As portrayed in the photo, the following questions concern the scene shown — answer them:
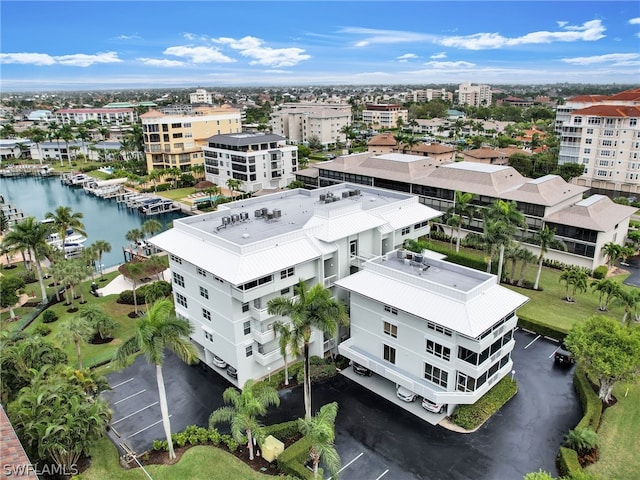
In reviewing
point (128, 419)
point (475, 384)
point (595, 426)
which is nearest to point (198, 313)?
point (128, 419)

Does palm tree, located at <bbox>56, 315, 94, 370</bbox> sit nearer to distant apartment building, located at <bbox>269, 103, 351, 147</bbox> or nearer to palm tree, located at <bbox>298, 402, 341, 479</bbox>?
palm tree, located at <bbox>298, 402, 341, 479</bbox>

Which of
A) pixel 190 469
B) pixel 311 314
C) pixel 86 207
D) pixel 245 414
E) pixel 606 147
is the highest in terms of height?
pixel 606 147

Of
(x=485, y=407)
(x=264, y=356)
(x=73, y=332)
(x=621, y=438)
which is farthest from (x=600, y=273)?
(x=73, y=332)

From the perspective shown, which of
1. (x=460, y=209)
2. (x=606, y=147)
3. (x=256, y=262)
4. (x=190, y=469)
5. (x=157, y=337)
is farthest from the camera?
(x=606, y=147)

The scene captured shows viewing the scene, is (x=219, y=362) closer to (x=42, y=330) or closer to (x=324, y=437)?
(x=324, y=437)

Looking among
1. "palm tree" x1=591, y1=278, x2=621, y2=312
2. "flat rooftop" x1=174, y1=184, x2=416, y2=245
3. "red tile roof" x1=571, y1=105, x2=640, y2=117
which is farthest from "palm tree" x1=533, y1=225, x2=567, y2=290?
"red tile roof" x1=571, y1=105, x2=640, y2=117

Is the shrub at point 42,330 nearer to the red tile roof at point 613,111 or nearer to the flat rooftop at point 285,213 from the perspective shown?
the flat rooftop at point 285,213

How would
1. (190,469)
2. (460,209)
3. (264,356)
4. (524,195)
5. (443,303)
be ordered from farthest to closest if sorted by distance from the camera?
(524,195) → (460,209) → (264,356) → (443,303) → (190,469)
